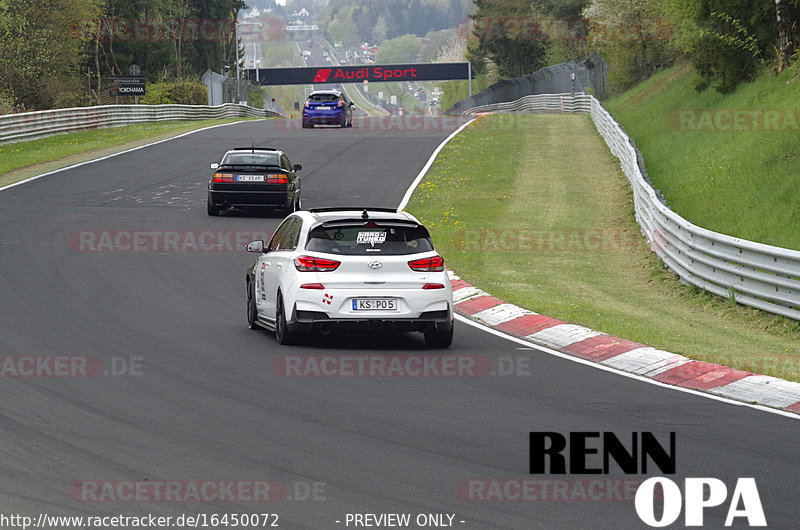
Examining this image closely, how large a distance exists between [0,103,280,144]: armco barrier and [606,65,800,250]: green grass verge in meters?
22.1

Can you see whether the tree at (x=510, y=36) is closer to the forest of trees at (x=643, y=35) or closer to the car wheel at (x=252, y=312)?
the forest of trees at (x=643, y=35)

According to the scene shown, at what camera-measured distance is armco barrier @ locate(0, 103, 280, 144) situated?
43469 millimetres

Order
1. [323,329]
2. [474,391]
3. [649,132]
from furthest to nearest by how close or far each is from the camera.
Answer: [649,132], [323,329], [474,391]

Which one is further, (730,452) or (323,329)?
(323,329)

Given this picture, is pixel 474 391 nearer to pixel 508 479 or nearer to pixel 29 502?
pixel 508 479

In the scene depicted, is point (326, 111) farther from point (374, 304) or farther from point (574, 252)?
point (374, 304)

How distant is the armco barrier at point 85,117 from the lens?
43469mm

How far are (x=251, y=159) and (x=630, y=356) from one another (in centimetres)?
1555

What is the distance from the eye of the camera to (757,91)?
106 ft

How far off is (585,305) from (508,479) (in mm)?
9246

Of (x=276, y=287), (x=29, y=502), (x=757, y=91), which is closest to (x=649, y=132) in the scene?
(x=757, y=91)

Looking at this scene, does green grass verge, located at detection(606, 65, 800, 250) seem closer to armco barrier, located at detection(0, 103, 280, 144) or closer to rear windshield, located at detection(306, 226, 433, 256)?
rear windshield, located at detection(306, 226, 433, 256)

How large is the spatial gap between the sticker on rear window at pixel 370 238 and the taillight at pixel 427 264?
1.35 feet

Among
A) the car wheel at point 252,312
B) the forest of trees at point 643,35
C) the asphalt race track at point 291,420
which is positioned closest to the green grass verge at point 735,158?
the forest of trees at point 643,35
